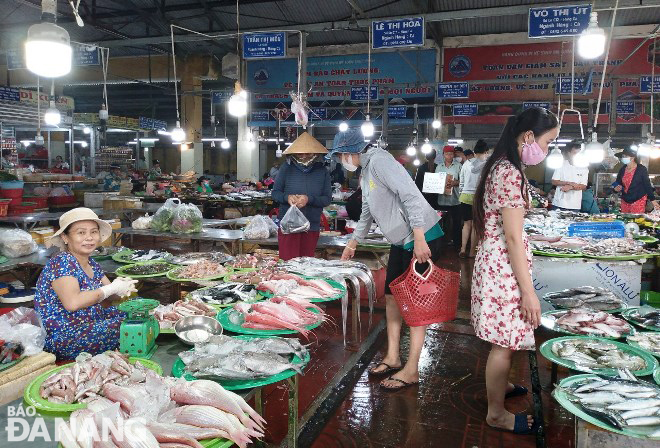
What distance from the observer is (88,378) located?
2061 mm

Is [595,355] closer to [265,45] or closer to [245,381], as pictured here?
[245,381]

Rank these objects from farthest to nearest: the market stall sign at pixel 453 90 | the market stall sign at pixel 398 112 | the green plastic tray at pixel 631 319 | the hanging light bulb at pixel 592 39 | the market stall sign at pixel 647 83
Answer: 1. the market stall sign at pixel 398 112
2. the market stall sign at pixel 453 90
3. the market stall sign at pixel 647 83
4. the hanging light bulb at pixel 592 39
5. the green plastic tray at pixel 631 319

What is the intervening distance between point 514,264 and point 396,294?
1.00m

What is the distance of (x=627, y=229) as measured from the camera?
20.2 ft

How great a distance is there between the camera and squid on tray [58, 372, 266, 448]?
1632 mm

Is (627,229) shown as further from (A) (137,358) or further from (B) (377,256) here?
(A) (137,358)

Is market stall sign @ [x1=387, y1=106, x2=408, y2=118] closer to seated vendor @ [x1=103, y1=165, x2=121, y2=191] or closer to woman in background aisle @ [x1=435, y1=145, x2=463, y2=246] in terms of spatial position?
woman in background aisle @ [x1=435, y1=145, x2=463, y2=246]

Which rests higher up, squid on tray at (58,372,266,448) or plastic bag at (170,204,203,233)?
plastic bag at (170,204,203,233)

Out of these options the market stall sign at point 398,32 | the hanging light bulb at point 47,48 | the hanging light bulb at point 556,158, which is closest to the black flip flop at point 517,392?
the hanging light bulb at point 47,48

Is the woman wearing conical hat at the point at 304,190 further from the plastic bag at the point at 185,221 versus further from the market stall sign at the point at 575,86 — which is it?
the market stall sign at the point at 575,86

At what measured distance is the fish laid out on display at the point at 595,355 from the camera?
8.67ft

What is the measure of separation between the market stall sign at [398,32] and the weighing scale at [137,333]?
8578mm

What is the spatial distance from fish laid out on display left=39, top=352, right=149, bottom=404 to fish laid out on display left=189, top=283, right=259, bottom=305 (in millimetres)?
1172

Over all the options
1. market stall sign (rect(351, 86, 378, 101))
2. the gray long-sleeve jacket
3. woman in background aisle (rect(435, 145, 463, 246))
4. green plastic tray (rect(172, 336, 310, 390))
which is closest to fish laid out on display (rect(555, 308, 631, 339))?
the gray long-sleeve jacket
